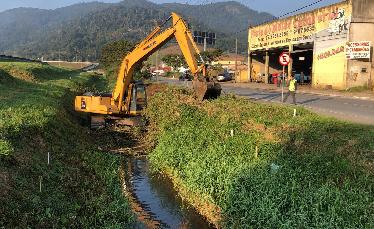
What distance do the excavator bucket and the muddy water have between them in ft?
17.3

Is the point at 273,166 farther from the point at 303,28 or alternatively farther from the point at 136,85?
the point at 303,28

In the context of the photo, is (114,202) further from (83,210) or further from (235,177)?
(235,177)

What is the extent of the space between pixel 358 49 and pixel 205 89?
25975 mm

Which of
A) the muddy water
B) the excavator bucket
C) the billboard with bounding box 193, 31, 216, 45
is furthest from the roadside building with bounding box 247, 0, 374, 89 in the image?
the muddy water

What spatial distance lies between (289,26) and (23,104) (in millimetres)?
43582

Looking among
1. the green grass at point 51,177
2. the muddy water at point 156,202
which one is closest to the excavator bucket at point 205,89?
the muddy water at point 156,202

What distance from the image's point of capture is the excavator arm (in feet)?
78.1

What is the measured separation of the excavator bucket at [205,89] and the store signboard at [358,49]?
24.6 metres

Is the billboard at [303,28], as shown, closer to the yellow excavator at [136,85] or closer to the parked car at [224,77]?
the parked car at [224,77]

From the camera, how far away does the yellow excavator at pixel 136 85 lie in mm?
23812

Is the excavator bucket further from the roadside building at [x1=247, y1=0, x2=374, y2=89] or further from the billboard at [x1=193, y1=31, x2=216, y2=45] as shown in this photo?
the billboard at [x1=193, y1=31, x2=216, y2=45]

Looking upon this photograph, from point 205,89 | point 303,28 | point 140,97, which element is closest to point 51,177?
point 205,89

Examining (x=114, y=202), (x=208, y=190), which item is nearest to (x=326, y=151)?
(x=208, y=190)

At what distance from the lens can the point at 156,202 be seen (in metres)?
16.4
